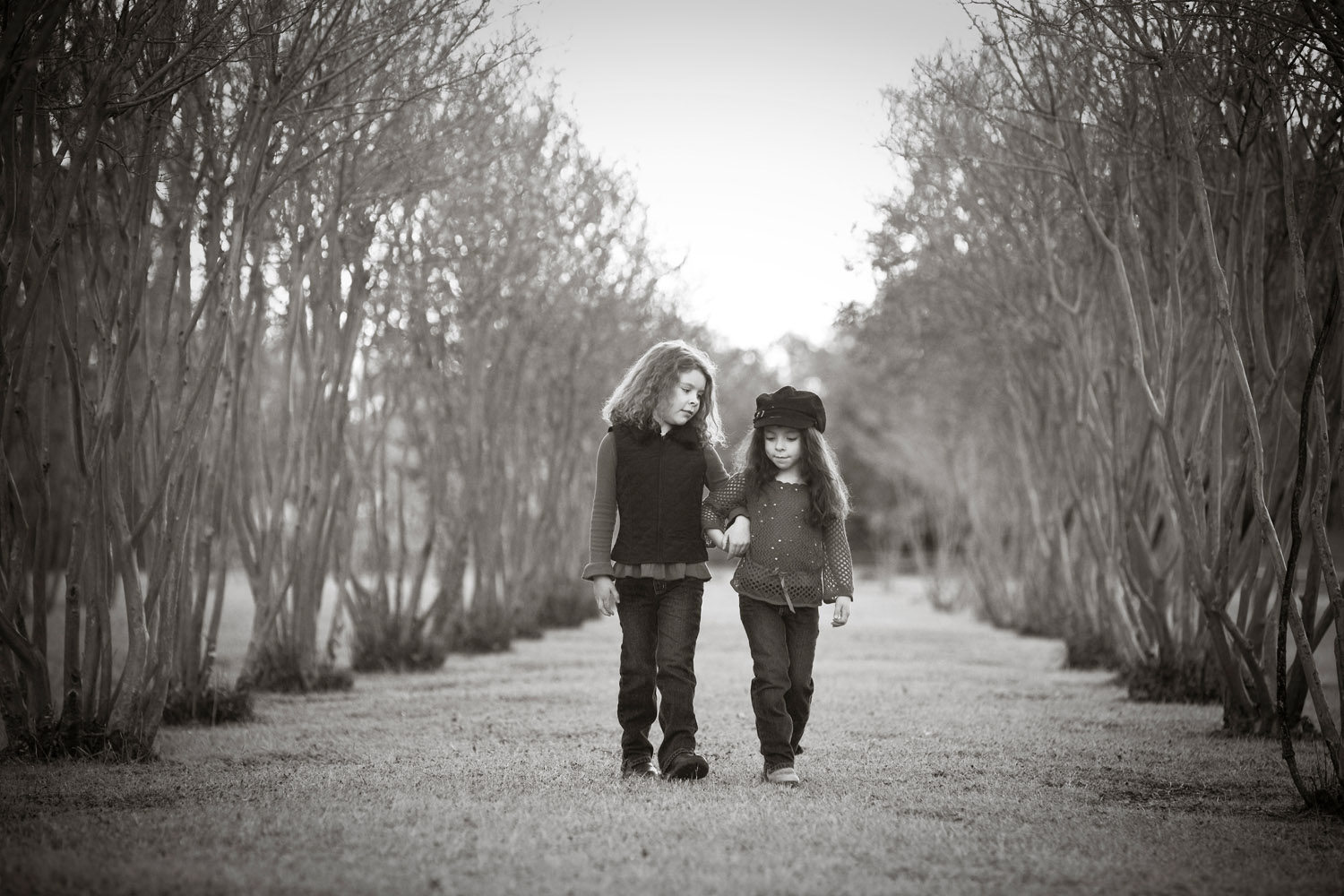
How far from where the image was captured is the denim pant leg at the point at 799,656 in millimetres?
5008

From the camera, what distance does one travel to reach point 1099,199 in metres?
7.77

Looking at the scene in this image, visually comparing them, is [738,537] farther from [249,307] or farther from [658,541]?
[249,307]

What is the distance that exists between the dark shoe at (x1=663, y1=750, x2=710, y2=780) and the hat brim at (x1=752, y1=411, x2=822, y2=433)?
1408 millimetres

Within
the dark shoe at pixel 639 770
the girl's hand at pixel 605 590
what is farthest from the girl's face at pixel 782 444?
the dark shoe at pixel 639 770

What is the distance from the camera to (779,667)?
4.89 meters

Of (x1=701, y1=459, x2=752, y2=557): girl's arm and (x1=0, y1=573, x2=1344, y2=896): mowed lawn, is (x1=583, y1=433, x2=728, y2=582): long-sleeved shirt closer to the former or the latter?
(x1=701, y1=459, x2=752, y2=557): girl's arm

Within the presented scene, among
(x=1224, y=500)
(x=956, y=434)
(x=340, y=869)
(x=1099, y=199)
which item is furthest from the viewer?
(x=956, y=434)

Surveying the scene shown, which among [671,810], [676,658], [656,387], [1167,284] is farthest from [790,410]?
[1167,284]

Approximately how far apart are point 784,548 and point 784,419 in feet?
1.78

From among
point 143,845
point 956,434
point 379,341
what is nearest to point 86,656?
point 143,845

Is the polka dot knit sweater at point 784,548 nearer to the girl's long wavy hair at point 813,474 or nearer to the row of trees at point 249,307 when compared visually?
the girl's long wavy hair at point 813,474

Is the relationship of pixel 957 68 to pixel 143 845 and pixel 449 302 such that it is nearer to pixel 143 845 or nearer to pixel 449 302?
pixel 449 302

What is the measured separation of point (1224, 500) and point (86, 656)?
6.11 m

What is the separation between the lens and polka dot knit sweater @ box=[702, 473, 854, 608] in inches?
194
